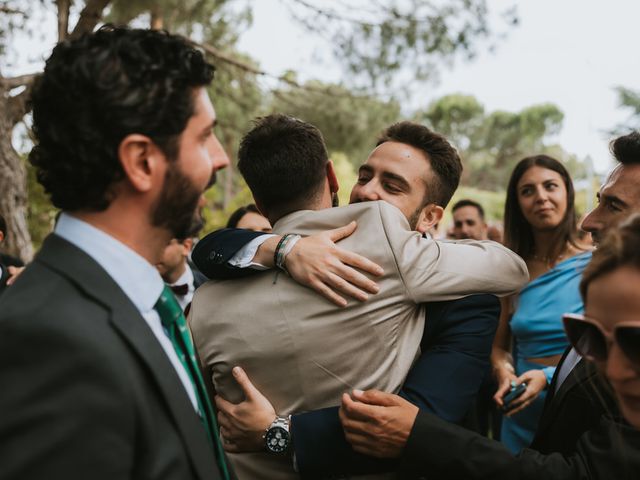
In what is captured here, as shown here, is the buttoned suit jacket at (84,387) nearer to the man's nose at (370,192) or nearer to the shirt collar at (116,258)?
the shirt collar at (116,258)

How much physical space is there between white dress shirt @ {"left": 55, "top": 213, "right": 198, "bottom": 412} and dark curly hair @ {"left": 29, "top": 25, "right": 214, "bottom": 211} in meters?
0.07

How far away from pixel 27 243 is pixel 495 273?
22.9ft

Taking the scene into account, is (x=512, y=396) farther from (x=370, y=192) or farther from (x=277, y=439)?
(x=277, y=439)

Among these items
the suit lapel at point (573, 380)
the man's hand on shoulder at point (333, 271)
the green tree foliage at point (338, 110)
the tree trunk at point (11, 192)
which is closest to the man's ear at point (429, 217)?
the man's hand on shoulder at point (333, 271)

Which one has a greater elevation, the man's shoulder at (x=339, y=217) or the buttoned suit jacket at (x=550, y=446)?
the man's shoulder at (x=339, y=217)

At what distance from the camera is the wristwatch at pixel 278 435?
1.87m

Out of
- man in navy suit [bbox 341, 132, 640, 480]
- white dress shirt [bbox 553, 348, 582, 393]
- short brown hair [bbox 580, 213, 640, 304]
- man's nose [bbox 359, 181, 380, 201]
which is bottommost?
man in navy suit [bbox 341, 132, 640, 480]

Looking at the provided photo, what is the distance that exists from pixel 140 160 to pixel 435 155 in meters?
1.31

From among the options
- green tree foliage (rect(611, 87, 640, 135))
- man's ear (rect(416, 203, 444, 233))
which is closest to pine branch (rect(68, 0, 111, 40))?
man's ear (rect(416, 203, 444, 233))

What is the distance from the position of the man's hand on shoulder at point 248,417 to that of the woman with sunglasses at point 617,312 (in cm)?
97

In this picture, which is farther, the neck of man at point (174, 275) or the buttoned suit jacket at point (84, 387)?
the neck of man at point (174, 275)

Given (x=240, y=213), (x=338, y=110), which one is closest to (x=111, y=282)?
(x=240, y=213)

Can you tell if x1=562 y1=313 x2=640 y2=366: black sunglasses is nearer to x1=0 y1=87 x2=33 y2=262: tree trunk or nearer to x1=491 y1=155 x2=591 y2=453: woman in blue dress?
x1=491 y1=155 x2=591 y2=453: woman in blue dress

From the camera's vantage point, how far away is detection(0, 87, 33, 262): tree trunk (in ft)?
23.9
